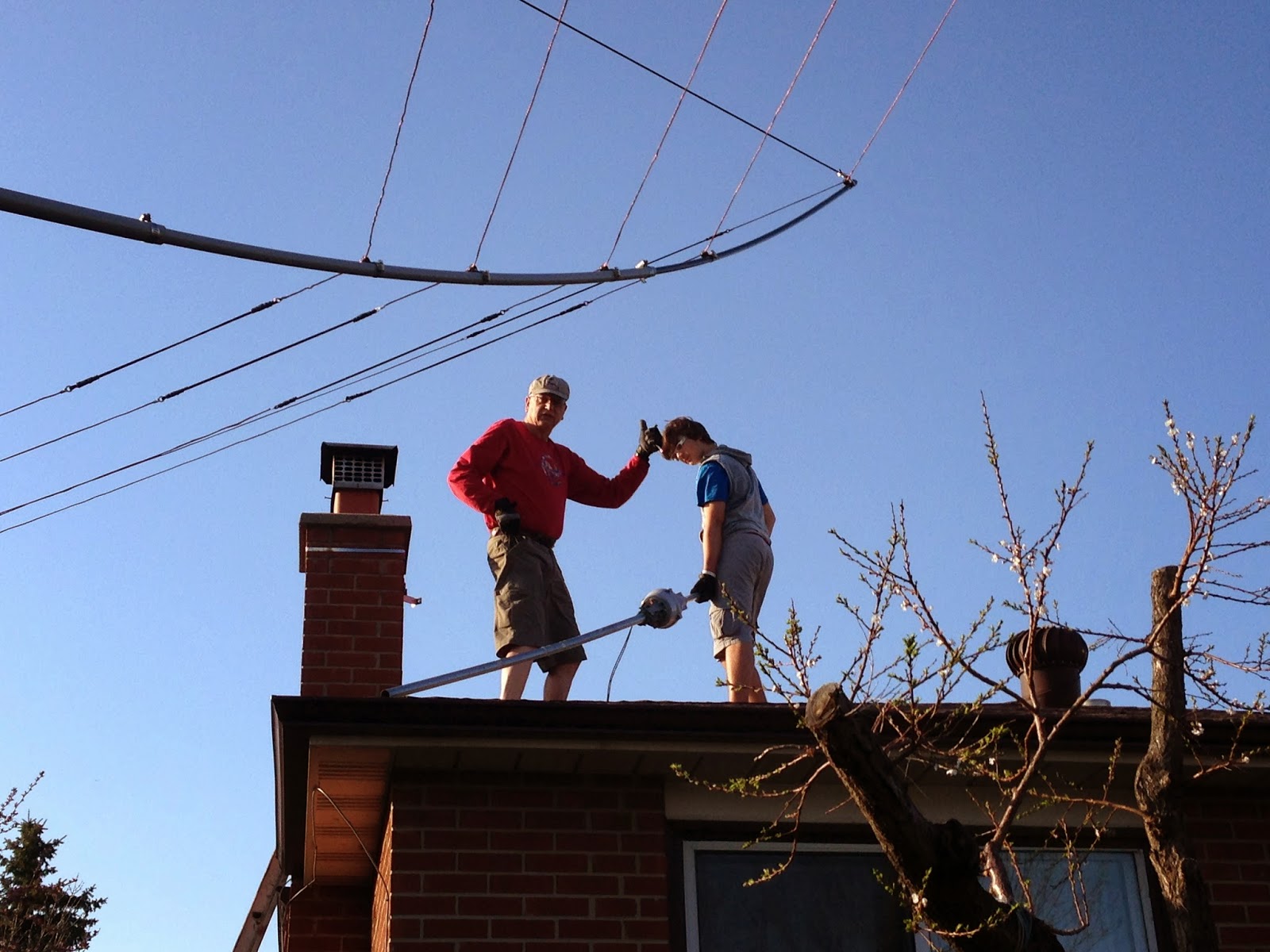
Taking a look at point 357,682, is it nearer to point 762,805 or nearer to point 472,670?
point 472,670

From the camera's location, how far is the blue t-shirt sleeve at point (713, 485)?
769 cm

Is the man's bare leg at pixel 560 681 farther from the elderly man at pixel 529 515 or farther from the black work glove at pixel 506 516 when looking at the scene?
the black work glove at pixel 506 516

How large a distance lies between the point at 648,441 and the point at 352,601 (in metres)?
1.66

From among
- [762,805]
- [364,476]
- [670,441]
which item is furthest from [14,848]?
[762,805]

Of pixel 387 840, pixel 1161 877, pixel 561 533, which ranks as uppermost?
pixel 561 533

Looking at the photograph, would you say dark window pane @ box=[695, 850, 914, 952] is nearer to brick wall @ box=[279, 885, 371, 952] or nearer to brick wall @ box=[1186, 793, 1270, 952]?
brick wall @ box=[1186, 793, 1270, 952]

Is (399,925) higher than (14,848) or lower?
lower

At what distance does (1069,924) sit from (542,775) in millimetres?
1989

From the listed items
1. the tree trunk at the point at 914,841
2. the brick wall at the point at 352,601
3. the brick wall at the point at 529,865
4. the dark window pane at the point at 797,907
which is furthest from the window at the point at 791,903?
the brick wall at the point at 352,601

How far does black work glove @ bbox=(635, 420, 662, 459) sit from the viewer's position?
8453 mm

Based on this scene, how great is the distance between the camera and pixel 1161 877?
454cm

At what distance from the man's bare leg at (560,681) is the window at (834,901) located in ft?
4.98

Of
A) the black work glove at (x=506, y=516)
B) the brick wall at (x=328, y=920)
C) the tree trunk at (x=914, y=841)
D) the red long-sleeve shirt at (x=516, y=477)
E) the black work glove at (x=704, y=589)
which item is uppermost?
the red long-sleeve shirt at (x=516, y=477)

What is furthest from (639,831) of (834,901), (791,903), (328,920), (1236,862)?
(1236,862)
